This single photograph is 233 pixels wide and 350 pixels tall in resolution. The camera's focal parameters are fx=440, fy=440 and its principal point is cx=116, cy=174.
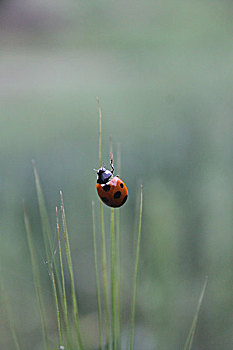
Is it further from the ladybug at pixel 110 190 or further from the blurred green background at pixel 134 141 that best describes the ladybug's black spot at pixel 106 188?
the blurred green background at pixel 134 141

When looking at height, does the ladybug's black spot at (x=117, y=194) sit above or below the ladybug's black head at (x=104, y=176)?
below

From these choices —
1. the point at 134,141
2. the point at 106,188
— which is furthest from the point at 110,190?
the point at 134,141

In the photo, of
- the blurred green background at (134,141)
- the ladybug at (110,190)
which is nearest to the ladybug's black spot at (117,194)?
the ladybug at (110,190)

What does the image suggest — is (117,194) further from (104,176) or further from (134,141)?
(134,141)

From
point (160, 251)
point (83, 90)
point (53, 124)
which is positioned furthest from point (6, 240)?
point (83, 90)

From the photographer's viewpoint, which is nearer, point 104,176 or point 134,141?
point 104,176

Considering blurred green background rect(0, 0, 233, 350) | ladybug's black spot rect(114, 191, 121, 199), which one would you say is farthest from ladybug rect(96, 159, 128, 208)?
blurred green background rect(0, 0, 233, 350)
